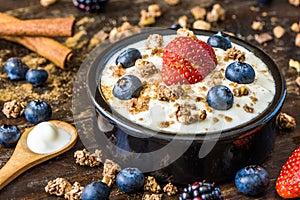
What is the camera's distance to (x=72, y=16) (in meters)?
2.91

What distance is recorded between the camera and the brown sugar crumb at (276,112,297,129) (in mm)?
2219

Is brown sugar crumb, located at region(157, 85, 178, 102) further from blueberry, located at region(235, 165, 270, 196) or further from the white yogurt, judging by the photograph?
the white yogurt

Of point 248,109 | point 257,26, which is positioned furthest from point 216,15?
point 248,109

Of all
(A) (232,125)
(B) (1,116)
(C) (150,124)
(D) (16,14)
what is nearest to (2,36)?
(D) (16,14)

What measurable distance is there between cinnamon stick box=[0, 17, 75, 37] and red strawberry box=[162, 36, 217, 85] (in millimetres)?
696

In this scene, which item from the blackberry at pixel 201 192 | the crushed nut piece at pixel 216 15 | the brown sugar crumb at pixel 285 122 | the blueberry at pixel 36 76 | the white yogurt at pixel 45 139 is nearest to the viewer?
the blackberry at pixel 201 192

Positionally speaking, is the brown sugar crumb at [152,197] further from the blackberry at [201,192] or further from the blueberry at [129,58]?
the blueberry at [129,58]

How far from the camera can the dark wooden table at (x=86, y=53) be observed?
6.70 ft

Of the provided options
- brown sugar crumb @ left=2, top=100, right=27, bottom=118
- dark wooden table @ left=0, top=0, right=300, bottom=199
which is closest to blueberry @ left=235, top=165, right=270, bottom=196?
dark wooden table @ left=0, top=0, right=300, bottom=199

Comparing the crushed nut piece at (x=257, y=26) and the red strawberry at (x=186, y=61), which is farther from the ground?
the red strawberry at (x=186, y=61)

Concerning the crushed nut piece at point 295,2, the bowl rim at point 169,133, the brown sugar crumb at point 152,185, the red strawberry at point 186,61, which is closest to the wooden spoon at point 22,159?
the bowl rim at point 169,133

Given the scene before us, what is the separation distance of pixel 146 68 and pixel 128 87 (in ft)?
0.33

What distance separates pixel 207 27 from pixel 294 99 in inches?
23.7

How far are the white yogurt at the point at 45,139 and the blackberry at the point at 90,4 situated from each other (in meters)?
0.89
